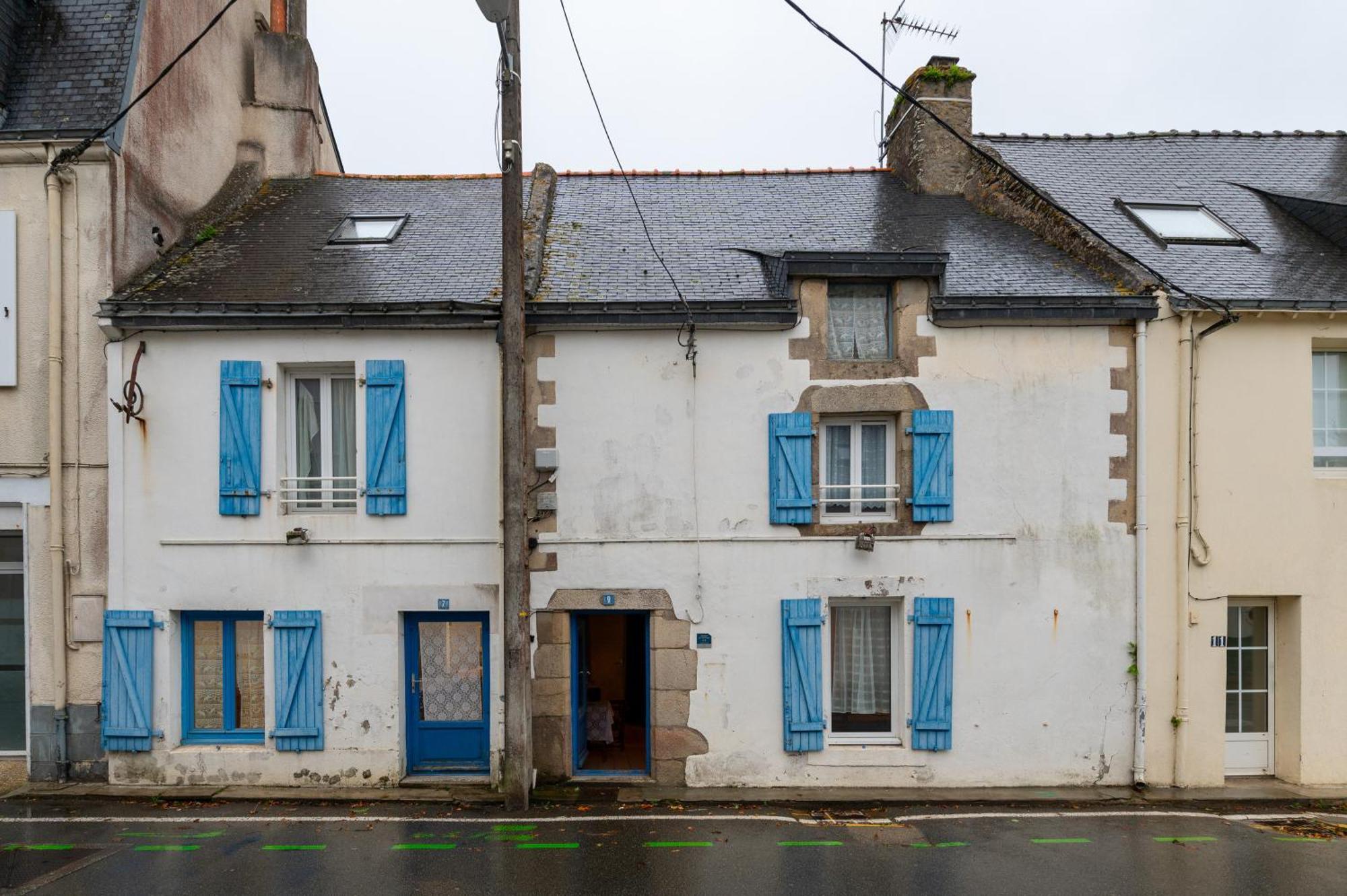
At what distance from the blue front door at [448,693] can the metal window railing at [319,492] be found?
4.74 feet

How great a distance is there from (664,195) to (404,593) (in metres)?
6.91

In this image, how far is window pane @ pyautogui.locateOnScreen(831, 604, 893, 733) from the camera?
898 cm

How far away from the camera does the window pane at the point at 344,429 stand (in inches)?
355

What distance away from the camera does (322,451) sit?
9016 millimetres

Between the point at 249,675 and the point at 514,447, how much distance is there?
404 cm

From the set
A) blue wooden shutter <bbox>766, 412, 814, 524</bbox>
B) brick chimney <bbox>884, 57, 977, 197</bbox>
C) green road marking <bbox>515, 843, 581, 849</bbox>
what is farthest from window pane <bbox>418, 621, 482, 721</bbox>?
brick chimney <bbox>884, 57, 977, 197</bbox>

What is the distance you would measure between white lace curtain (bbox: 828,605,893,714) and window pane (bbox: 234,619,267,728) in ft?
20.3

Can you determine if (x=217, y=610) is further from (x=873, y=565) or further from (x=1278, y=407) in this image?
(x=1278, y=407)

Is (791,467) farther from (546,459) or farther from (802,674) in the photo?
(546,459)

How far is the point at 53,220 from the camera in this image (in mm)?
8734

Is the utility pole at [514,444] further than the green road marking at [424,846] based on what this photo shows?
Yes

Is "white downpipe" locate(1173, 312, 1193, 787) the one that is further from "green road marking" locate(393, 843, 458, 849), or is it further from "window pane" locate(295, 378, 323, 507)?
"window pane" locate(295, 378, 323, 507)

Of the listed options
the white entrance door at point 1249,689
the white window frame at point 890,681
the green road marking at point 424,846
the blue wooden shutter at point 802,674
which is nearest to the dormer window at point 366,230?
the blue wooden shutter at point 802,674

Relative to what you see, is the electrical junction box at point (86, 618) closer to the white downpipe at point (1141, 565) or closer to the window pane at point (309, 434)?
the window pane at point (309, 434)
